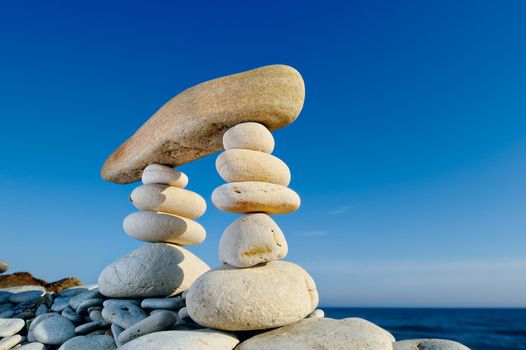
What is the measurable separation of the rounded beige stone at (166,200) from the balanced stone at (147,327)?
8.26 feet

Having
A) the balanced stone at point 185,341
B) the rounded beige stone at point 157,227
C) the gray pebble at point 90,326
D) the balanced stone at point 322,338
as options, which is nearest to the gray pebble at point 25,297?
the gray pebble at point 90,326

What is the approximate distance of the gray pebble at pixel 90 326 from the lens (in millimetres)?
6164

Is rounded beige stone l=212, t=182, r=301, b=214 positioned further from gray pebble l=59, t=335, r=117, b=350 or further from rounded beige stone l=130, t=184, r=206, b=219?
gray pebble l=59, t=335, r=117, b=350

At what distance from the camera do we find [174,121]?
267 inches

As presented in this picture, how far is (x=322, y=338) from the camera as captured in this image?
4441mm

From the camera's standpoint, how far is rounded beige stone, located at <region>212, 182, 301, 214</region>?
5.30 m

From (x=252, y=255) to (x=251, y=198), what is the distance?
31.2 inches

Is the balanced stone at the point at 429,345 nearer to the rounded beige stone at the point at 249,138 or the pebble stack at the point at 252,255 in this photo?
the pebble stack at the point at 252,255

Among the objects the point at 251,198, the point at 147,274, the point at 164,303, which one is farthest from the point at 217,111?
the point at 164,303

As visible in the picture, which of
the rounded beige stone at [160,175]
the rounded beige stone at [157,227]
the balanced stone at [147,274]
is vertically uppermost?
the rounded beige stone at [160,175]

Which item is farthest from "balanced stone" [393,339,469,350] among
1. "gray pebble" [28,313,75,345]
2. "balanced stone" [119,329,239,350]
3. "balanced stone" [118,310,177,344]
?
"gray pebble" [28,313,75,345]

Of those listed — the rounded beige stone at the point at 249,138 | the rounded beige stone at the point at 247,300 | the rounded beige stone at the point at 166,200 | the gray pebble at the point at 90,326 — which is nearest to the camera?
the rounded beige stone at the point at 247,300

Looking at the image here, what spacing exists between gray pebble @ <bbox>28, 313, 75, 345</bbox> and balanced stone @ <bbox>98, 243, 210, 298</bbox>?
2.51 feet

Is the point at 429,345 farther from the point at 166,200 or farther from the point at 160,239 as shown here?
the point at 166,200
